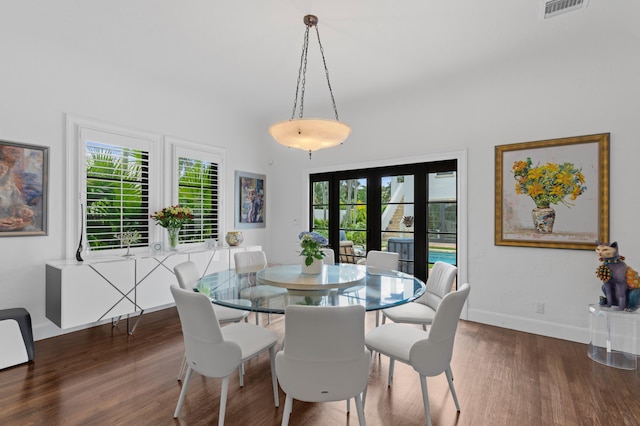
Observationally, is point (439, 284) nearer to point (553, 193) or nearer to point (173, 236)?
point (553, 193)

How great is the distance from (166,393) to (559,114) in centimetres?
455

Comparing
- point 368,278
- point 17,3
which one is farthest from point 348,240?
point 17,3

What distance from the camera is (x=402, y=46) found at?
10.8ft

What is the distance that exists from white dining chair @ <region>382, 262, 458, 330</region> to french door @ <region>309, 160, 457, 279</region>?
1.52m

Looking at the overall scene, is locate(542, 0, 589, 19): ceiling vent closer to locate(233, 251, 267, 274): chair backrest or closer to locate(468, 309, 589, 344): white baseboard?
locate(468, 309, 589, 344): white baseboard

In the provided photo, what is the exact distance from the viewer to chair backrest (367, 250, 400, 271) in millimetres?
3526

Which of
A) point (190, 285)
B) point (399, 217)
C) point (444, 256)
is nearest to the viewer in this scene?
point (190, 285)

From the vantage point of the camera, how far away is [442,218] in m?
4.39

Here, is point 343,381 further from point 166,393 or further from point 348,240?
point 348,240

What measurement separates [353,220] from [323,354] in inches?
145

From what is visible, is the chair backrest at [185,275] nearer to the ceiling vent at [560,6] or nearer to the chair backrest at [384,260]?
the chair backrest at [384,260]

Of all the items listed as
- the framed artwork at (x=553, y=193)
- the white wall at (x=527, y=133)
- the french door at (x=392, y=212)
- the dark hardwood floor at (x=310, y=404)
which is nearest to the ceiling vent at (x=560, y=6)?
the white wall at (x=527, y=133)

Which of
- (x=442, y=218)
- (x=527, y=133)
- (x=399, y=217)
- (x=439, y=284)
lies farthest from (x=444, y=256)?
(x=527, y=133)

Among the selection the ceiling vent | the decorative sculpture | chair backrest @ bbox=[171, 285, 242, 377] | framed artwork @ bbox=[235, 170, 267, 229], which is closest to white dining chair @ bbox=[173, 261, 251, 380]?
chair backrest @ bbox=[171, 285, 242, 377]
